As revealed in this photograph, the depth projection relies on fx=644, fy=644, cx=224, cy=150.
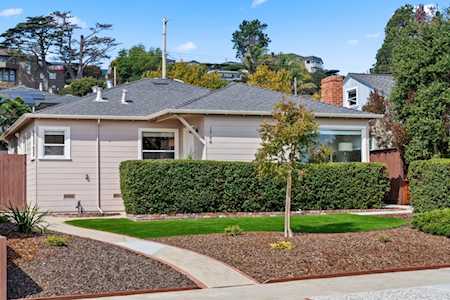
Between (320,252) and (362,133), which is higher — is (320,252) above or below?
below

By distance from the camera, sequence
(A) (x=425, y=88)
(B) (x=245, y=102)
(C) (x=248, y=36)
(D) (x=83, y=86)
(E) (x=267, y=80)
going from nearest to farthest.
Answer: (B) (x=245, y=102)
(A) (x=425, y=88)
(E) (x=267, y=80)
(D) (x=83, y=86)
(C) (x=248, y=36)

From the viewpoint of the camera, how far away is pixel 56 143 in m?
20.9

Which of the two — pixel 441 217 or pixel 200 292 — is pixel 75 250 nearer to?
pixel 200 292

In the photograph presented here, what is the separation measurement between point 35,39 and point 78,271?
77.3 m

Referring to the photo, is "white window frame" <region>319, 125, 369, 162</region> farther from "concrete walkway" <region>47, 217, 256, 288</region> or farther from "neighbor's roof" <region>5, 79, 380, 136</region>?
"concrete walkway" <region>47, 217, 256, 288</region>

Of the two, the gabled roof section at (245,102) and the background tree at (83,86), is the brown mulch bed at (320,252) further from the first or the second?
the background tree at (83,86)

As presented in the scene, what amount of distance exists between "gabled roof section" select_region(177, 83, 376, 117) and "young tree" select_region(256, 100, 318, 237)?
6.64 meters

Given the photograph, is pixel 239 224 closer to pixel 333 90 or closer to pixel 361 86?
pixel 333 90

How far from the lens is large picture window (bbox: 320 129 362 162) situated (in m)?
21.5

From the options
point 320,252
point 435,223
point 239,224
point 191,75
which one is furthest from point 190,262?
point 191,75

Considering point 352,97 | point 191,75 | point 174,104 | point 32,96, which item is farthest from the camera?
point 32,96

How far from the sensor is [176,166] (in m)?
18.4

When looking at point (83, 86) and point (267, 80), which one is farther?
point (83, 86)

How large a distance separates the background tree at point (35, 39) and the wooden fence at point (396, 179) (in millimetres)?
65304
